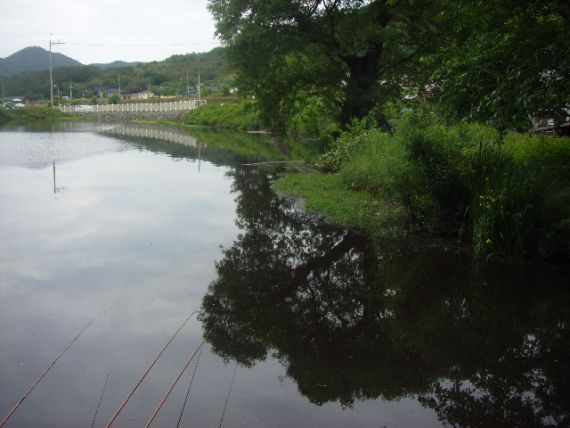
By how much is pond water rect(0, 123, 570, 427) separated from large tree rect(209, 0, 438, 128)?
29.6 ft

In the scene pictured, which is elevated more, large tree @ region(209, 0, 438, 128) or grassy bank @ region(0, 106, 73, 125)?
large tree @ region(209, 0, 438, 128)

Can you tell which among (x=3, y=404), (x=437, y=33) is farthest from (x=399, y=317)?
(x=437, y=33)

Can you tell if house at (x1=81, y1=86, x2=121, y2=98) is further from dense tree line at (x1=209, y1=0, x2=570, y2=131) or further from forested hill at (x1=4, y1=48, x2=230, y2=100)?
dense tree line at (x1=209, y1=0, x2=570, y2=131)

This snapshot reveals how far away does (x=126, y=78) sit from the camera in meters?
142

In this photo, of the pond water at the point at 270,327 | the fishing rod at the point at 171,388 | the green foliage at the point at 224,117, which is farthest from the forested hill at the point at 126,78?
the fishing rod at the point at 171,388

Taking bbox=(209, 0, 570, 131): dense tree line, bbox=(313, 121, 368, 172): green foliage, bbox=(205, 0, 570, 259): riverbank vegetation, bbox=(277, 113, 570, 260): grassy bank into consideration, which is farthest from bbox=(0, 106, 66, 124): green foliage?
bbox=(277, 113, 570, 260): grassy bank

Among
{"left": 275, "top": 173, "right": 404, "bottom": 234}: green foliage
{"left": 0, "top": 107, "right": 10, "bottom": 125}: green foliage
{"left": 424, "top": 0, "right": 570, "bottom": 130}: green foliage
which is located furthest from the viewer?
{"left": 0, "top": 107, "right": 10, "bottom": 125}: green foliage

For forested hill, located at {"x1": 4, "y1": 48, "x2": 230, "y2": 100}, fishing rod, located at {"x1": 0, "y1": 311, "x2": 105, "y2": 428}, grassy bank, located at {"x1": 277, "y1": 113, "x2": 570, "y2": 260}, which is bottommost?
fishing rod, located at {"x1": 0, "y1": 311, "x2": 105, "y2": 428}

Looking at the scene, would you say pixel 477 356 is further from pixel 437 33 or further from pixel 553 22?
pixel 437 33

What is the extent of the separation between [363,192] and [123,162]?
14072mm

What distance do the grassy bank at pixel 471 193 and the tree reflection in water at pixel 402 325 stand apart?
0.64m

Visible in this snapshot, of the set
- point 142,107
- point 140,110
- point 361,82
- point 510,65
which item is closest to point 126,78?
point 142,107

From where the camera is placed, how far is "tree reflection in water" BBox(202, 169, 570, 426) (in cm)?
530

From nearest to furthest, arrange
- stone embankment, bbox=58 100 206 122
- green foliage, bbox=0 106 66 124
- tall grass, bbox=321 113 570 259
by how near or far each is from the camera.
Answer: tall grass, bbox=321 113 570 259, stone embankment, bbox=58 100 206 122, green foliage, bbox=0 106 66 124
